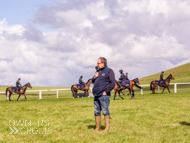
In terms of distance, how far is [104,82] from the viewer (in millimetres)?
7148

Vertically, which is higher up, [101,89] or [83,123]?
[101,89]

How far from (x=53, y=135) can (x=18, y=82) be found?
21522 mm

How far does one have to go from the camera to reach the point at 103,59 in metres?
7.23

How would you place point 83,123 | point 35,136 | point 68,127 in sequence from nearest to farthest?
1. point 35,136
2. point 68,127
3. point 83,123

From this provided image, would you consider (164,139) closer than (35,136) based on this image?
Yes

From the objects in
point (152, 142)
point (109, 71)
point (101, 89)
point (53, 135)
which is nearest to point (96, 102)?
point (101, 89)

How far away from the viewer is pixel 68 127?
8.10 metres

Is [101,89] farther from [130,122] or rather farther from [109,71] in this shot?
[130,122]

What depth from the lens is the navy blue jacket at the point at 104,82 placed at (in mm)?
7086

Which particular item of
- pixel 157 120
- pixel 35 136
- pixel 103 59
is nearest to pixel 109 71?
pixel 103 59

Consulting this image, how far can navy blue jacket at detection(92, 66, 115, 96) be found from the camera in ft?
23.2

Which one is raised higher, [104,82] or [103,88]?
[104,82]

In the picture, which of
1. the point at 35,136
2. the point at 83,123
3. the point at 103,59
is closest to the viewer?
the point at 35,136

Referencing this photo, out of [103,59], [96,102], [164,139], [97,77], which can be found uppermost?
[103,59]
